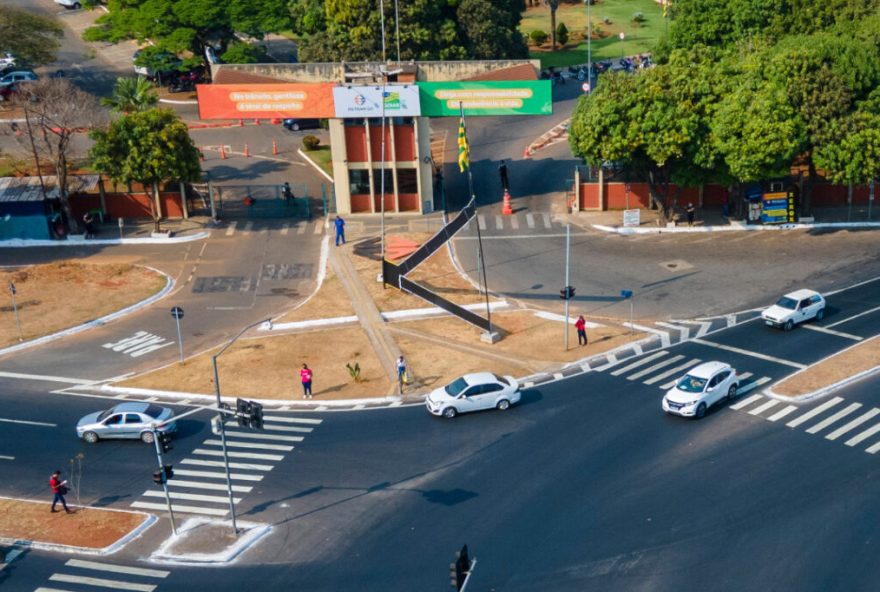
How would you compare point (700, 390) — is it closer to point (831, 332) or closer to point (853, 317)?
point (831, 332)

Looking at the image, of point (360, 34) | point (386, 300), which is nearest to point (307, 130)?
point (360, 34)

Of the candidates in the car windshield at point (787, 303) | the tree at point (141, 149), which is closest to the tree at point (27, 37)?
the tree at point (141, 149)

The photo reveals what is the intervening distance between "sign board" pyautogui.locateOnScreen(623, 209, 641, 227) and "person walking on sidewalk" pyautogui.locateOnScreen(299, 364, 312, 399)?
32616 millimetres

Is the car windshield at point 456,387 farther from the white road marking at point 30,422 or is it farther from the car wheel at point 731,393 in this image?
the white road marking at point 30,422

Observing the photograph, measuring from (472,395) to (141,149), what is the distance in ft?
132

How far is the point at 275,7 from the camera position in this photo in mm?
114312

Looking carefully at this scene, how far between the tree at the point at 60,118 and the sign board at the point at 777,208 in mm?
52216

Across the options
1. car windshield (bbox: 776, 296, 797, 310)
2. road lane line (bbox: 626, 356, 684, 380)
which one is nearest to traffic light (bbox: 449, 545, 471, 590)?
road lane line (bbox: 626, 356, 684, 380)

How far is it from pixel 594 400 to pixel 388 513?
552 inches

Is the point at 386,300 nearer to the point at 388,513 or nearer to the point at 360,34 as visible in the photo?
the point at 388,513

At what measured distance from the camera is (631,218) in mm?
77375

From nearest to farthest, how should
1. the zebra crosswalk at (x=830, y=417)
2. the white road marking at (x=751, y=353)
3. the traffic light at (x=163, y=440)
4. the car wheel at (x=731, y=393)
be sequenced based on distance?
1. the traffic light at (x=163, y=440)
2. the zebra crosswalk at (x=830, y=417)
3. the car wheel at (x=731, y=393)
4. the white road marking at (x=751, y=353)

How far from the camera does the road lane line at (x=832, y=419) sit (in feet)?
157

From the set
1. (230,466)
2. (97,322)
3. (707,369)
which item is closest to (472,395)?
(707,369)
